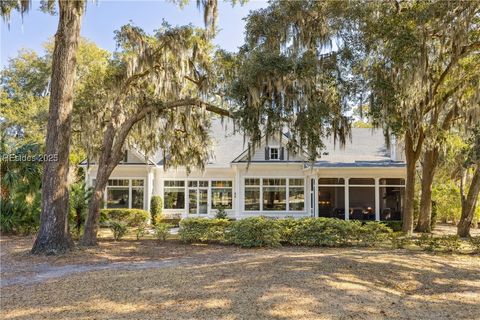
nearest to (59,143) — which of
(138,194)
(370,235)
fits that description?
(370,235)

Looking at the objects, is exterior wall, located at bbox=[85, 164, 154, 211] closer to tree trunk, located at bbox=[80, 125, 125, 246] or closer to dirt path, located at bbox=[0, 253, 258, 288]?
tree trunk, located at bbox=[80, 125, 125, 246]

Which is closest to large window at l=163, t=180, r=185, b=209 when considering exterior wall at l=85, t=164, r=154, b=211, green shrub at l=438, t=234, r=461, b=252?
exterior wall at l=85, t=164, r=154, b=211

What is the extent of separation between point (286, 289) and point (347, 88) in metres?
7.21

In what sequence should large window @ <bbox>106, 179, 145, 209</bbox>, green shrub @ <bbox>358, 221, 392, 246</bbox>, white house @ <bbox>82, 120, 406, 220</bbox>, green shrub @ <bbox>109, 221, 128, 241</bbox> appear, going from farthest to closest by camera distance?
large window @ <bbox>106, 179, 145, 209</bbox> < white house @ <bbox>82, 120, 406, 220</bbox> < green shrub @ <bbox>109, 221, 128, 241</bbox> < green shrub @ <bbox>358, 221, 392, 246</bbox>

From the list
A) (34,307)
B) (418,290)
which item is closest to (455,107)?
(418,290)

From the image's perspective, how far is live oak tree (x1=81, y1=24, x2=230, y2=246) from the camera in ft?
42.6

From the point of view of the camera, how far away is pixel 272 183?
2183 centimetres

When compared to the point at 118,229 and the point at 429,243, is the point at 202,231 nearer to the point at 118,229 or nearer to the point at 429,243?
the point at 118,229

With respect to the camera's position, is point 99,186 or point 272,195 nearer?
point 99,186

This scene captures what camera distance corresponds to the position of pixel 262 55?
1087 cm

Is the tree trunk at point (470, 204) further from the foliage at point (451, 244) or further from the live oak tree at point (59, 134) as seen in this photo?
the live oak tree at point (59, 134)

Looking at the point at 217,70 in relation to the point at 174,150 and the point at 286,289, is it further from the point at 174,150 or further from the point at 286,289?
the point at 286,289

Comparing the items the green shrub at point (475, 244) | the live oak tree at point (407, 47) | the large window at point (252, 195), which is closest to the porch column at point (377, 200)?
the large window at point (252, 195)

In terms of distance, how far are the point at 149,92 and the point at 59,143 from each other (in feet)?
15.3
